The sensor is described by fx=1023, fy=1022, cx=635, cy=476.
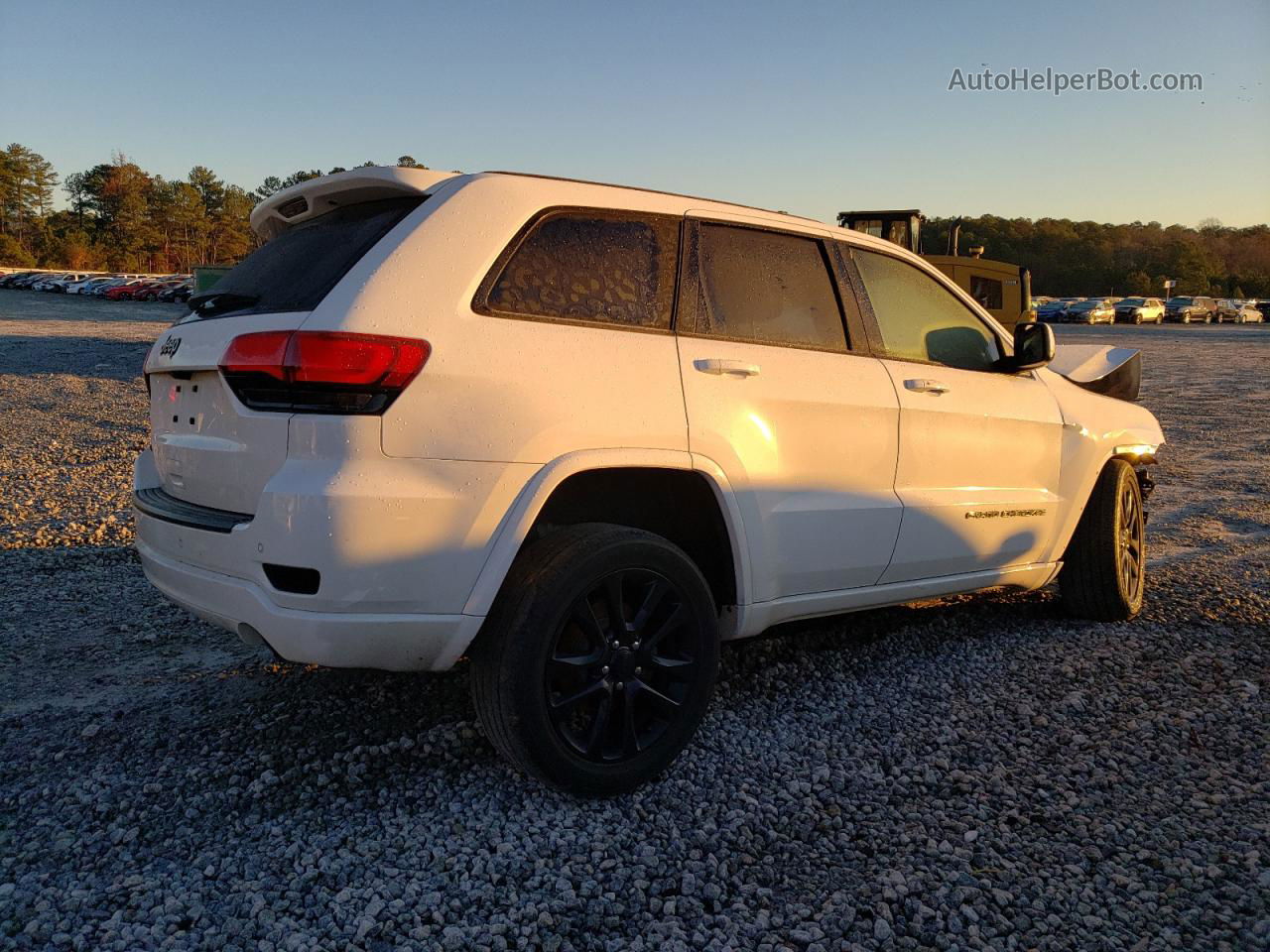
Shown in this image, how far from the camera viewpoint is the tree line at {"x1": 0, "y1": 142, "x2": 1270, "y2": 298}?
101000 millimetres

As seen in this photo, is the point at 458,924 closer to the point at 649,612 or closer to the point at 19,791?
the point at 649,612

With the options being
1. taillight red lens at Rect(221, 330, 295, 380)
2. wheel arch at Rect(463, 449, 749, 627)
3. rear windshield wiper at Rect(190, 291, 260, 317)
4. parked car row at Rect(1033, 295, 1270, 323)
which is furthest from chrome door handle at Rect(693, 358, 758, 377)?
parked car row at Rect(1033, 295, 1270, 323)

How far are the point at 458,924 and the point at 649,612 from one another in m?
1.03

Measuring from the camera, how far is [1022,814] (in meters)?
3.04

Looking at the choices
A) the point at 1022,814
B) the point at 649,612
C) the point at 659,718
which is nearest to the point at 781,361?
the point at 649,612

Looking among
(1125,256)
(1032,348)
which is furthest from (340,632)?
(1125,256)

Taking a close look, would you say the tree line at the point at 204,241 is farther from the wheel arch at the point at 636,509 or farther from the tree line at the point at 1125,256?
the wheel arch at the point at 636,509

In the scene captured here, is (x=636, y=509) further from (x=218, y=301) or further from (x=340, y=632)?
(x=218, y=301)

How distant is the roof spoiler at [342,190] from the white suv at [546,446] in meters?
0.02

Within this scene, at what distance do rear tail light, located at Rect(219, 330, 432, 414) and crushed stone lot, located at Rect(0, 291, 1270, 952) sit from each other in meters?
1.22

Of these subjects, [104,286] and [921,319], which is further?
[104,286]

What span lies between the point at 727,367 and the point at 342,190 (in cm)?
134

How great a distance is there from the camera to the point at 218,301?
3246mm

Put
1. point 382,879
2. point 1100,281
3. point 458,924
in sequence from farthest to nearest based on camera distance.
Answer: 1. point 1100,281
2. point 382,879
3. point 458,924
